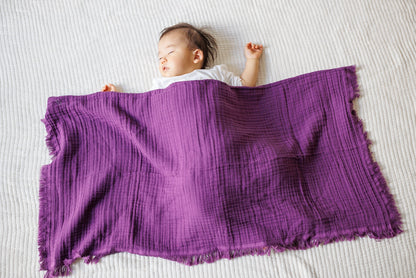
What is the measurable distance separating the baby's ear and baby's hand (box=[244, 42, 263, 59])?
166 millimetres

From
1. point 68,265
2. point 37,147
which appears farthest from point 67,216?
point 37,147

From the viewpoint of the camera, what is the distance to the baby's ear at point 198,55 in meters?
1.16

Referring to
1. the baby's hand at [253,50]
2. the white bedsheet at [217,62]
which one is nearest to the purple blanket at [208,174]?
the white bedsheet at [217,62]

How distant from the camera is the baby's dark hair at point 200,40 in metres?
1.17

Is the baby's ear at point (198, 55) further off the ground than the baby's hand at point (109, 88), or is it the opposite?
the baby's ear at point (198, 55)

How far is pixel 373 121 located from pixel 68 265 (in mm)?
1036

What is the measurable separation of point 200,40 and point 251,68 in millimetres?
212

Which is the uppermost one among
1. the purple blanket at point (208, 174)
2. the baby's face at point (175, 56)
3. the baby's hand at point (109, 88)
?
the baby's face at point (175, 56)

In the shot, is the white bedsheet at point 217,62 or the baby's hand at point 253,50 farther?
the baby's hand at point 253,50

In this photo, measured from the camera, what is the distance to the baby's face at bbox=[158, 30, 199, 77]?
1139 mm

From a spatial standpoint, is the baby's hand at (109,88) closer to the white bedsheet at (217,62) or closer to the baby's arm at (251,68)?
the white bedsheet at (217,62)

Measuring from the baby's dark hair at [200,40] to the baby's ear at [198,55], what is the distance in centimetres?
2

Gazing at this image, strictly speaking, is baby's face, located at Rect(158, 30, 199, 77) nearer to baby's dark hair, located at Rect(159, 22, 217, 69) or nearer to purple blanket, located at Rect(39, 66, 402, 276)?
baby's dark hair, located at Rect(159, 22, 217, 69)

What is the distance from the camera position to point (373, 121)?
1.06 m
